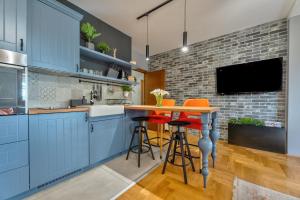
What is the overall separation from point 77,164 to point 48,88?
1228 mm

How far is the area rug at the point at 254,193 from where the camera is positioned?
145 centimetres

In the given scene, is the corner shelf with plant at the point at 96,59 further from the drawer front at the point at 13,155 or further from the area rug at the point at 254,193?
the area rug at the point at 254,193

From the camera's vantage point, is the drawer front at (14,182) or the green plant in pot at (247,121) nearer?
the drawer front at (14,182)

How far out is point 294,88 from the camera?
100 inches

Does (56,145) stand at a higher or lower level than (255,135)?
higher

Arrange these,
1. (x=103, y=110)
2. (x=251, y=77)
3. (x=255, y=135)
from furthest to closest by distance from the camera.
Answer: (x=251, y=77)
(x=255, y=135)
(x=103, y=110)

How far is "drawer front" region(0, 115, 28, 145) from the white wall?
13.9ft

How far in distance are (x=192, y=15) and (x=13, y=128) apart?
327 cm

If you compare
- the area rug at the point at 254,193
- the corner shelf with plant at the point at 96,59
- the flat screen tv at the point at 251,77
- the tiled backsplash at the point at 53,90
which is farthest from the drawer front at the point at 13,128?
the flat screen tv at the point at 251,77

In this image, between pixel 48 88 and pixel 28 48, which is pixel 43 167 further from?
pixel 28 48

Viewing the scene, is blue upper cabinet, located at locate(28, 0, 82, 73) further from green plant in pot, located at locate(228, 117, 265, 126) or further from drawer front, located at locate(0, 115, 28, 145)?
green plant in pot, located at locate(228, 117, 265, 126)

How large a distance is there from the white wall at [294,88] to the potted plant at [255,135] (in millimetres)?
130

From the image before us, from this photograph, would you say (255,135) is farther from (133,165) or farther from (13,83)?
(13,83)

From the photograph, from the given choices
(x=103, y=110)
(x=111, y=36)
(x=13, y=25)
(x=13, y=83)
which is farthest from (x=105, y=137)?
(x=111, y=36)
